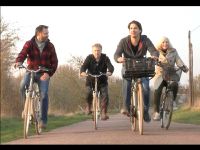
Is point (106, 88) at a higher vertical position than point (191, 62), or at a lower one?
lower

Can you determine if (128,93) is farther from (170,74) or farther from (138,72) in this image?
(170,74)

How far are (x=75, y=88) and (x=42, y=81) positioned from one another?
43.0m

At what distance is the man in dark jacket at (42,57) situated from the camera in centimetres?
905

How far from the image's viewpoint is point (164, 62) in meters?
9.83

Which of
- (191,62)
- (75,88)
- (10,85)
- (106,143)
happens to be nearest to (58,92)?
(75,88)

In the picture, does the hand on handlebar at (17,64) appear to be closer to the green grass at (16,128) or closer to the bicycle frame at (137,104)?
the green grass at (16,128)

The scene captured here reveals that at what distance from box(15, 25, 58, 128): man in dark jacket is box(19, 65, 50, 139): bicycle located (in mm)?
139

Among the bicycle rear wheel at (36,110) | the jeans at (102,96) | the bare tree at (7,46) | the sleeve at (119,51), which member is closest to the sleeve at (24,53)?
the bicycle rear wheel at (36,110)

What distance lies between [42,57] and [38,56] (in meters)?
0.08

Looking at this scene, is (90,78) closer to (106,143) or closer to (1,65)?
(106,143)

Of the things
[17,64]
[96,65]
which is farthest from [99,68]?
[17,64]

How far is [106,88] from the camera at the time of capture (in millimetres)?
10773
